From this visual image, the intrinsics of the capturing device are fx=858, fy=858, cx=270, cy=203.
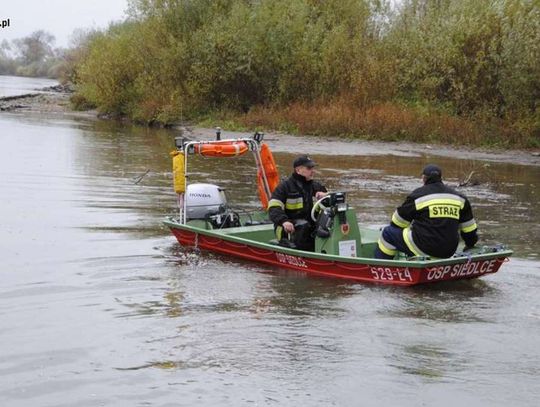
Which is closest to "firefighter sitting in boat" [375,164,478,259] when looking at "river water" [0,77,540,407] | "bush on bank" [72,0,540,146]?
"river water" [0,77,540,407]

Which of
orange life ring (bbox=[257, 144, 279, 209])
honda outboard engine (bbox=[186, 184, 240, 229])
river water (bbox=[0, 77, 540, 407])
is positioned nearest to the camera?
river water (bbox=[0, 77, 540, 407])

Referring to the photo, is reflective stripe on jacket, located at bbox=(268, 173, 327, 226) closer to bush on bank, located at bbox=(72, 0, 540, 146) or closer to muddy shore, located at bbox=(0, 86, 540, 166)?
muddy shore, located at bbox=(0, 86, 540, 166)

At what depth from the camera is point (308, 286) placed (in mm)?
10023

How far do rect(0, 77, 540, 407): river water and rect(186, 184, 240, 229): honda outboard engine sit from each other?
59 cm

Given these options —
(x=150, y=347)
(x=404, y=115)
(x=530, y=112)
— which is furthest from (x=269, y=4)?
(x=150, y=347)

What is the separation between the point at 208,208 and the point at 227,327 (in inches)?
169

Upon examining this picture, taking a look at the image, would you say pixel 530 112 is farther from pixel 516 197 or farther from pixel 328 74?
pixel 516 197

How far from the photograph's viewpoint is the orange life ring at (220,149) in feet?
38.7

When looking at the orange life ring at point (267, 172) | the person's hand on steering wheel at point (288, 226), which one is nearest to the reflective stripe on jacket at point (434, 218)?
the person's hand on steering wheel at point (288, 226)

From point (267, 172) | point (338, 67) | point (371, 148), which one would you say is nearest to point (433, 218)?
point (267, 172)

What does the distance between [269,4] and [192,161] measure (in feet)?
51.4

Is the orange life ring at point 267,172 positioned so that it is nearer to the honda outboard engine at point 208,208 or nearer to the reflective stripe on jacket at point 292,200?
the honda outboard engine at point 208,208

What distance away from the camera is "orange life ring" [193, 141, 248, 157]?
11.8 metres

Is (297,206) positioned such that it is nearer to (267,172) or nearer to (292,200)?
(292,200)
